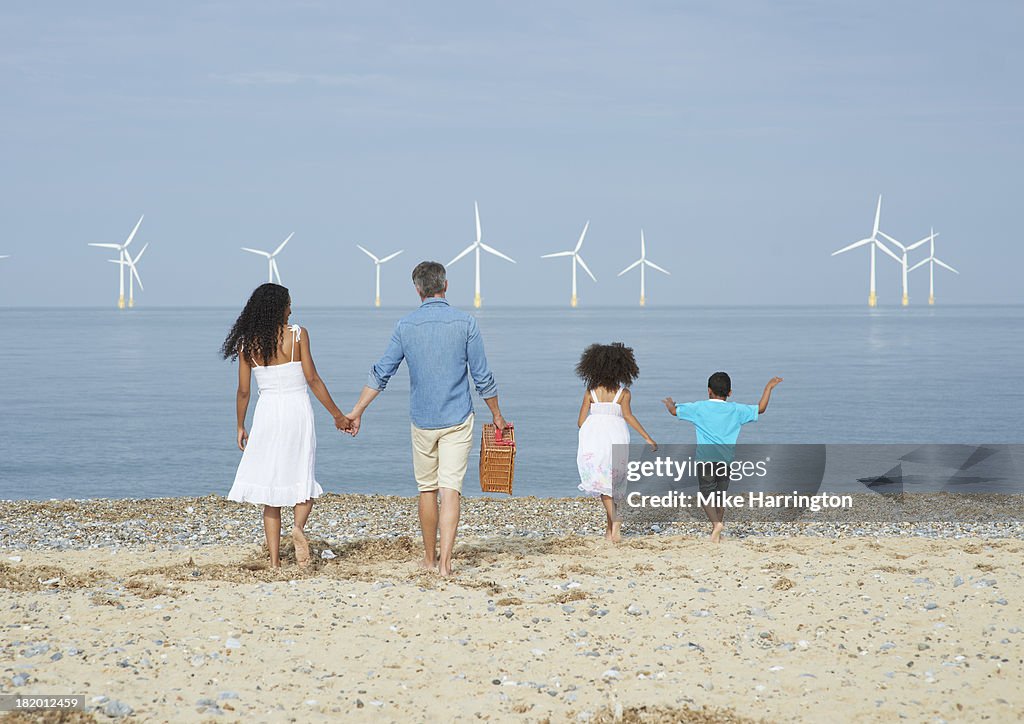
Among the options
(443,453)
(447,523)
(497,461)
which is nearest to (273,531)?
(447,523)

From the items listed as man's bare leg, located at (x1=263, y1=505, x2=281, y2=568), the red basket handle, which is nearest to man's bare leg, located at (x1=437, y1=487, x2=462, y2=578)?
the red basket handle

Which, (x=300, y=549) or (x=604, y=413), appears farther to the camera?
(x=604, y=413)

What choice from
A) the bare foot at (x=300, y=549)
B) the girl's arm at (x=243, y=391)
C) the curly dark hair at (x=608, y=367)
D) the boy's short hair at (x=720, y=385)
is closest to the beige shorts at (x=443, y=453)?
the bare foot at (x=300, y=549)

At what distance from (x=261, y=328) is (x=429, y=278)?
4.03ft

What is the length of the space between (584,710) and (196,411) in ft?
98.1

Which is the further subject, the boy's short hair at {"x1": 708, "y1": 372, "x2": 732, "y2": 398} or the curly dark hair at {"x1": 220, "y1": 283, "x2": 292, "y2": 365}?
the boy's short hair at {"x1": 708, "y1": 372, "x2": 732, "y2": 398}

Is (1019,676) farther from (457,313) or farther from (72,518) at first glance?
(72,518)

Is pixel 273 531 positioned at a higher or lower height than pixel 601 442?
lower

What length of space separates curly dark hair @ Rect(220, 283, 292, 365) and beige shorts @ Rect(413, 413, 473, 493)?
1.19 m

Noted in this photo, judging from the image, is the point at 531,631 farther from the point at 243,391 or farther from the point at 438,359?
the point at 243,391

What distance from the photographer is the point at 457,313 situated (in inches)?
304

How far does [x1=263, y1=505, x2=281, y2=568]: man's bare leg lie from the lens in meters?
8.03

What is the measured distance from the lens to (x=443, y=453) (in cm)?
771

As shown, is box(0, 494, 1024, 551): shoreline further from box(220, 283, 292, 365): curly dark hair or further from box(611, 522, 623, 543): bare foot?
box(220, 283, 292, 365): curly dark hair
